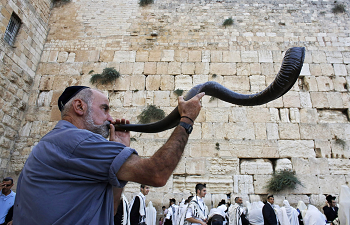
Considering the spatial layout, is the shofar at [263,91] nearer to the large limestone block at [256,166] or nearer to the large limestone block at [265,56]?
the large limestone block at [256,166]

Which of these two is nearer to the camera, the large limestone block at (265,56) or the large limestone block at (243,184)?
the large limestone block at (243,184)

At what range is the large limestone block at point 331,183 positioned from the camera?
647cm

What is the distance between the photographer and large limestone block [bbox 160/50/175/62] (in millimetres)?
8131

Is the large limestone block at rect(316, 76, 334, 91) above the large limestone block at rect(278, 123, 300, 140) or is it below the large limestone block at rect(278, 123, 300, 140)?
above

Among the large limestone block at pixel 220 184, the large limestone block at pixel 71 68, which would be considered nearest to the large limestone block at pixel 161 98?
the large limestone block at pixel 220 184

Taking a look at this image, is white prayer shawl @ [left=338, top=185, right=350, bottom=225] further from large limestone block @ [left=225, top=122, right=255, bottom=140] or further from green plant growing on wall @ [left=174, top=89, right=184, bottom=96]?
green plant growing on wall @ [left=174, top=89, right=184, bottom=96]

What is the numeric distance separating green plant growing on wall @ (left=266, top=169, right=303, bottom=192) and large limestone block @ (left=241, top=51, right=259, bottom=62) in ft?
11.8

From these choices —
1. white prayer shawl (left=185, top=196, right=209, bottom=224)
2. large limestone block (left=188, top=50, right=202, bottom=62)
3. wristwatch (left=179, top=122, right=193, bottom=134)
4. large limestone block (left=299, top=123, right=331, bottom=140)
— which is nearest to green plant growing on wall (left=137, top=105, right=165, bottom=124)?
Answer: large limestone block (left=188, top=50, right=202, bottom=62)

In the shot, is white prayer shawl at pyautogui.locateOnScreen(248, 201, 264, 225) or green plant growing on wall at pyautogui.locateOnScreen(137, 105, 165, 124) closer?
white prayer shawl at pyautogui.locateOnScreen(248, 201, 264, 225)

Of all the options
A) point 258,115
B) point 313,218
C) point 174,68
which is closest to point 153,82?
point 174,68

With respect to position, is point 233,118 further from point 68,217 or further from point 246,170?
point 68,217

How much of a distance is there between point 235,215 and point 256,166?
5.61 feet

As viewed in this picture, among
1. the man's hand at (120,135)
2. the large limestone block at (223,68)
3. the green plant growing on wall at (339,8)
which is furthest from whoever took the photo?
the green plant growing on wall at (339,8)

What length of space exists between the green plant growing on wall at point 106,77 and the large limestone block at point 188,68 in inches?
80.5
